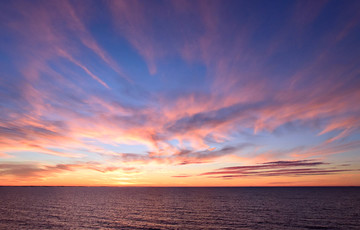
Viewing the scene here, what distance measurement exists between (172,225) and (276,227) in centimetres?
2588

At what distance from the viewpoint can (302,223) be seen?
5672cm

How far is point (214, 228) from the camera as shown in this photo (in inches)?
2028

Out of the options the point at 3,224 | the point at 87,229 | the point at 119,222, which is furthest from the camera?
the point at 119,222

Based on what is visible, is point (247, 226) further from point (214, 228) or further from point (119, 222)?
point (119, 222)

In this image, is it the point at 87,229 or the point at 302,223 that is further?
the point at 302,223

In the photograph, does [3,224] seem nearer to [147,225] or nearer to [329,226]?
[147,225]

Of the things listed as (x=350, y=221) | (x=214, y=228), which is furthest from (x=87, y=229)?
(x=350, y=221)

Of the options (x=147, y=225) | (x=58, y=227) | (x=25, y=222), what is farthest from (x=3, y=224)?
(x=147, y=225)

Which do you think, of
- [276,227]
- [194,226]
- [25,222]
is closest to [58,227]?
[25,222]

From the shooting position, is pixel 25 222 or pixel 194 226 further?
pixel 25 222

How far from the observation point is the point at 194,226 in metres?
53.5

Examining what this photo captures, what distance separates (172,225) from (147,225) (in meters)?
6.45

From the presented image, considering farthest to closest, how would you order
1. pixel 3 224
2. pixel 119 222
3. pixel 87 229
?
A: pixel 119 222 < pixel 3 224 < pixel 87 229

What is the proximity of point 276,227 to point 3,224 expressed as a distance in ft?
226
